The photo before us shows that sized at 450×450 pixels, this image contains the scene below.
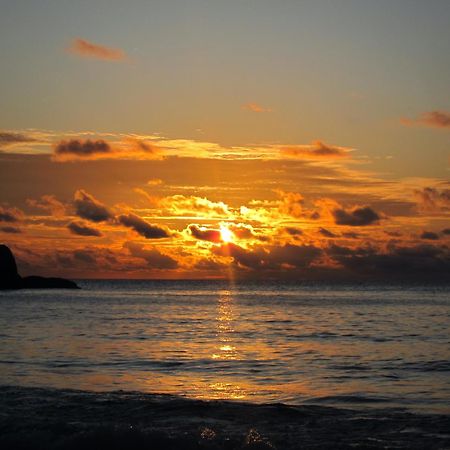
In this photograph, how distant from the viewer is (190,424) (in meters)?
20.9

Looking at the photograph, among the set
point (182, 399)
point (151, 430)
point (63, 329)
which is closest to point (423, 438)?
point (151, 430)

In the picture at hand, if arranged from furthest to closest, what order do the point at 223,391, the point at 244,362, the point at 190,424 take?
the point at 244,362 < the point at 223,391 < the point at 190,424

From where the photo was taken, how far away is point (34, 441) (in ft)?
60.0

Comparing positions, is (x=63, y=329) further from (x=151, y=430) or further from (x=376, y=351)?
(x=151, y=430)

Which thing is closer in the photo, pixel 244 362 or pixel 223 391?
pixel 223 391

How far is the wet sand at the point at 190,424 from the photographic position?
1816cm

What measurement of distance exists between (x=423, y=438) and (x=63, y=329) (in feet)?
144

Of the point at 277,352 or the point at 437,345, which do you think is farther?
the point at 437,345

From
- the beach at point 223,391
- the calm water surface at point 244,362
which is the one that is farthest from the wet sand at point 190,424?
the calm water surface at point 244,362

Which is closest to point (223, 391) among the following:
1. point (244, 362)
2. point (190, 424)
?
point (190, 424)

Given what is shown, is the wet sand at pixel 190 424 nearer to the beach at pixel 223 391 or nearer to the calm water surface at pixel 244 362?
the beach at pixel 223 391

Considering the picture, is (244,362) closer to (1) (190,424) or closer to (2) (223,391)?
(2) (223,391)

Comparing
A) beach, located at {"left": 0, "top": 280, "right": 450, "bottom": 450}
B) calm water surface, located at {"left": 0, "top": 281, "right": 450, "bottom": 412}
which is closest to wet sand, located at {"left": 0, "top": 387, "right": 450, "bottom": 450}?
beach, located at {"left": 0, "top": 280, "right": 450, "bottom": 450}

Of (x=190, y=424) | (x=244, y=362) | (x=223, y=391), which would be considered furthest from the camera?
(x=244, y=362)
